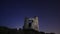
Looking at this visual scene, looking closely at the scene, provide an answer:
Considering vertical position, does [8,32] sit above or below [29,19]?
below

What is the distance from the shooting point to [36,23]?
1817 inches

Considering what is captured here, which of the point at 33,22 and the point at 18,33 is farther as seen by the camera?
the point at 33,22

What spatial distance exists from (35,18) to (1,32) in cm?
3591

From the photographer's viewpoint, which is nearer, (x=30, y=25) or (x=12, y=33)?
(x=12, y=33)

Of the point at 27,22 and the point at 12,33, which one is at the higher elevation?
the point at 27,22

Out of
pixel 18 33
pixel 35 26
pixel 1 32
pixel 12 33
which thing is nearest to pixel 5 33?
pixel 1 32

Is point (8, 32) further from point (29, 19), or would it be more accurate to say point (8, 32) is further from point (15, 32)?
point (29, 19)

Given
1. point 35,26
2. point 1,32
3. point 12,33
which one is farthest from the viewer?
point 35,26

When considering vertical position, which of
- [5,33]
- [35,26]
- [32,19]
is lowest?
[5,33]

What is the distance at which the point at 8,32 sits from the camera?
11.0 metres

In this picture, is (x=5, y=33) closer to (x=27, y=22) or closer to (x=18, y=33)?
(x=18, y=33)

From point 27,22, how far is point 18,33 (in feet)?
112

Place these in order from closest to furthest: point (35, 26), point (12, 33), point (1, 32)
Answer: point (1, 32), point (12, 33), point (35, 26)

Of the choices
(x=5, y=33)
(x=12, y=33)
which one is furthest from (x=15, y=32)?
(x=5, y=33)
